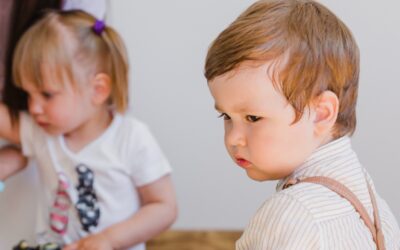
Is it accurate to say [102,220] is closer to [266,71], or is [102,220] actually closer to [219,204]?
[219,204]

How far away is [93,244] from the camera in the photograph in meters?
1.20

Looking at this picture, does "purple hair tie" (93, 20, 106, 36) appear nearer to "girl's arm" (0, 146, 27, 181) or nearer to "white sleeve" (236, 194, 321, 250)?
"girl's arm" (0, 146, 27, 181)

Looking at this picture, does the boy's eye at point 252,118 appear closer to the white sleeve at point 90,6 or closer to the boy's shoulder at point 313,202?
the boy's shoulder at point 313,202

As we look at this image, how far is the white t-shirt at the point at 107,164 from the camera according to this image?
1.25m

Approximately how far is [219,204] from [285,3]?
2.88 feet

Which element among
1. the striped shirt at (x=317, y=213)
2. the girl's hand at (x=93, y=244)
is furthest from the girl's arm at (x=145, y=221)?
the striped shirt at (x=317, y=213)

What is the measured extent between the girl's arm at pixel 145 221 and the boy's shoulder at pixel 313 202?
58cm

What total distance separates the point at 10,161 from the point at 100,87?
25cm

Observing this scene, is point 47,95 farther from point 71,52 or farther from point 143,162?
point 143,162

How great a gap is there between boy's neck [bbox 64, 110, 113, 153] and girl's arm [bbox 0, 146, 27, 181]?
0.12 metres

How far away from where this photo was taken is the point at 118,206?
127 centimetres

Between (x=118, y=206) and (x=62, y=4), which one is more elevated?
(x=62, y=4)

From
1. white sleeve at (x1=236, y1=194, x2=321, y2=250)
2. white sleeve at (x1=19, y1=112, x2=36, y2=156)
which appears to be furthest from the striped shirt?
white sleeve at (x1=19, y1=112, x2=36, y2=156)

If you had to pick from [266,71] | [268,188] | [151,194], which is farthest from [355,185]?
[268,188]
